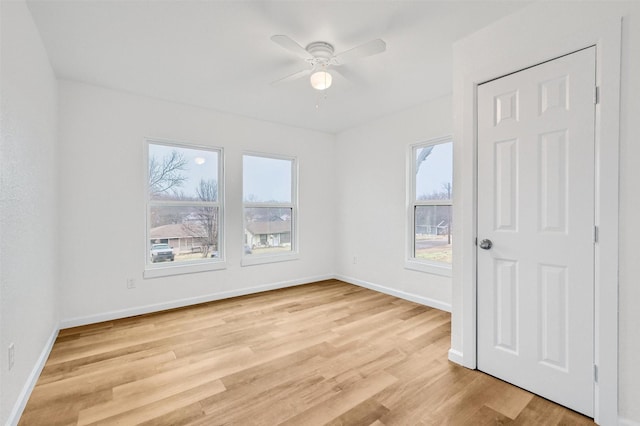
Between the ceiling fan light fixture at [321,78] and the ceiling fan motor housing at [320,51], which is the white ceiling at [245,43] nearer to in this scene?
the ceiling fan motor housing at [320,51]

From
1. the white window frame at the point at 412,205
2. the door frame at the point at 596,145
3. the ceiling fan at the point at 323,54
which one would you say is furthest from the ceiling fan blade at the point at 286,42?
the white window frame at the point at 412,205

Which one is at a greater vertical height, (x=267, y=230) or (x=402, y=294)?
(x=267, y=230)

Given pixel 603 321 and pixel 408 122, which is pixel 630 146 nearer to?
pixel 603 321

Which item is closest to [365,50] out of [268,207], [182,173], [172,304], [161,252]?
[182,173]

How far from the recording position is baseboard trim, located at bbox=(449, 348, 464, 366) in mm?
2369

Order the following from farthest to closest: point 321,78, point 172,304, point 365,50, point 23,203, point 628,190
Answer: point 172,304
point 321,78
point 365,50
point 23,203
point 628,190

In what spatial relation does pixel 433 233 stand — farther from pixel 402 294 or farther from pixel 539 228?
pixel 539 228

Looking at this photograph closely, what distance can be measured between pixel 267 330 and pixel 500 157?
2.59 meters

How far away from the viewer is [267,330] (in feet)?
10.1

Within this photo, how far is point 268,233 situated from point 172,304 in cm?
163

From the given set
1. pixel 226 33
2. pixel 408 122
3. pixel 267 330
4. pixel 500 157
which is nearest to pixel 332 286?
pixel 267 330

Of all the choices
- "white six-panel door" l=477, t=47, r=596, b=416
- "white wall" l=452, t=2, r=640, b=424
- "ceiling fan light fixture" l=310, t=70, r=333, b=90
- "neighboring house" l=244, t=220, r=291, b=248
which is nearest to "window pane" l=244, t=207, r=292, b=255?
"neighboring house" l=244, t=220, r=291, b=248

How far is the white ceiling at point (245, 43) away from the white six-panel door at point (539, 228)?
656 millimetres

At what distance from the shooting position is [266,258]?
458 cm
